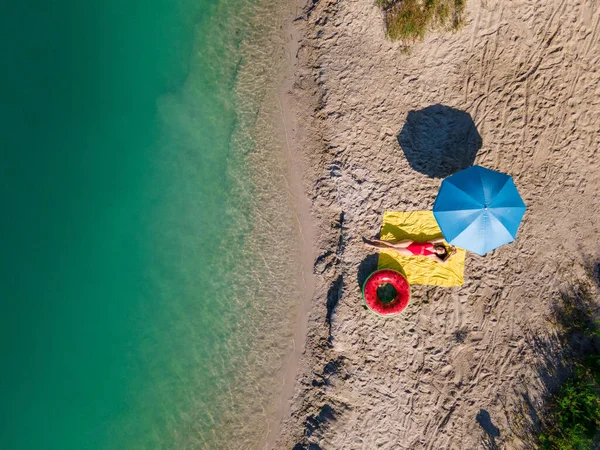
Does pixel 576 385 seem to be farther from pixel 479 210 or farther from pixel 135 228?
pixel 135 228

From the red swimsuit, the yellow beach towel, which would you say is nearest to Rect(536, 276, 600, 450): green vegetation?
the yellow beach towel

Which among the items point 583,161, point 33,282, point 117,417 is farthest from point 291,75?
point 117,417

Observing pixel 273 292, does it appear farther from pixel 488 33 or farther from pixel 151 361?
pixel 488 33

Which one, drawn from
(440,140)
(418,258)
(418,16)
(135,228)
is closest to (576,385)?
(418,258)

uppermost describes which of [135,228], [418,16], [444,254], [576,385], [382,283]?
[418,16]

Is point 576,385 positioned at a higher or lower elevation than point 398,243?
lower
